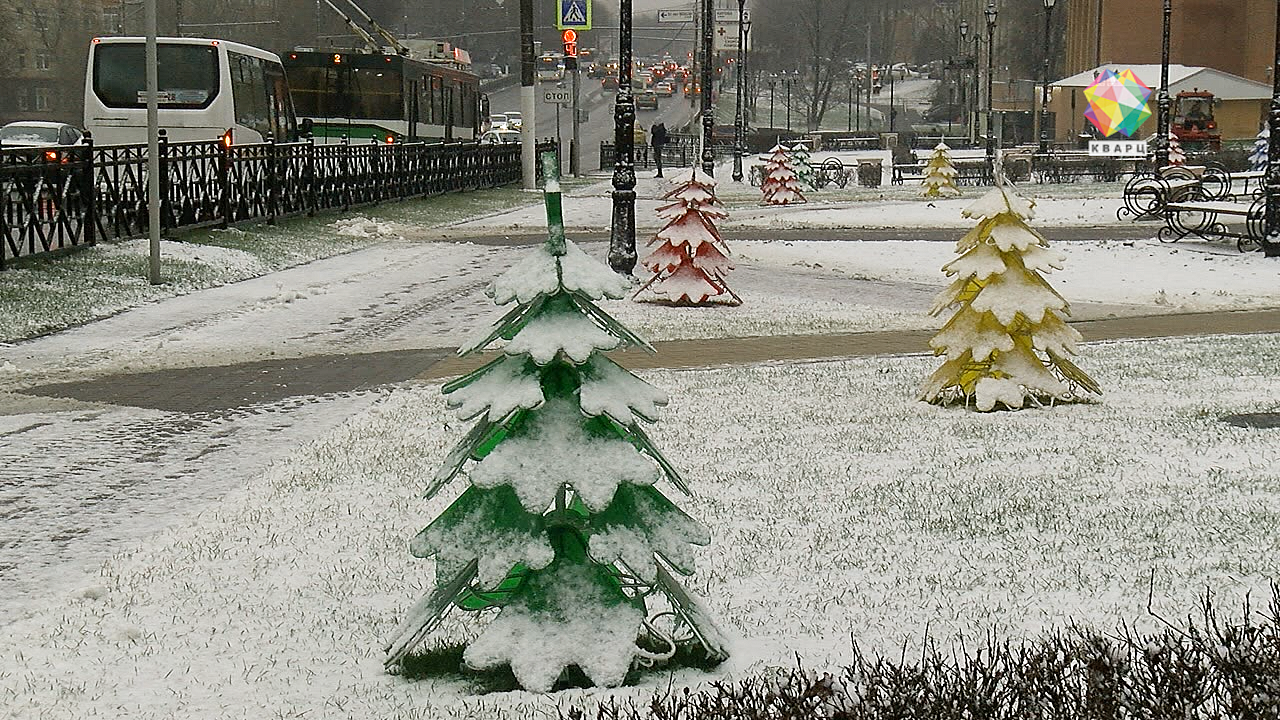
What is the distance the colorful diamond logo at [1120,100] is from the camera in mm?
69625

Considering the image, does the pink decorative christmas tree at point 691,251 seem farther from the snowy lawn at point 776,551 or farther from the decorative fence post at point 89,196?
the decorative fence post at point 89,196

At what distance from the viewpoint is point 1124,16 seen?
8244cm

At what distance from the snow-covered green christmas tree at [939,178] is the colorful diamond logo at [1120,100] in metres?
30.9

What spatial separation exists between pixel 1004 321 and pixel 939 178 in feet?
105

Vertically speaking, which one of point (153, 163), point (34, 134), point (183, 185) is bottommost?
point (183, 185)

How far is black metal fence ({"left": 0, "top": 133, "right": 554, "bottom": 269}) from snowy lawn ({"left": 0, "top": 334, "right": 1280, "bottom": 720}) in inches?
384

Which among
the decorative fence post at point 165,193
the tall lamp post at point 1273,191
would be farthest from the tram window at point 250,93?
the tall lamp post at point 1273,191

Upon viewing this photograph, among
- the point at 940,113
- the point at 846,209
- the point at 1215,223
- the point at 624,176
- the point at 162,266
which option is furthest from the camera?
the point at 940,113

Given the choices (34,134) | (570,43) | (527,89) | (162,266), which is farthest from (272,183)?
(34,134)

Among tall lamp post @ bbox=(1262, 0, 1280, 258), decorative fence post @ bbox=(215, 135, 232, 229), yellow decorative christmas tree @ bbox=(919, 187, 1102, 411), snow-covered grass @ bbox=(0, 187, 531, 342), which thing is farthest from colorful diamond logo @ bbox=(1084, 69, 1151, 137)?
yellow decorative christmas tree @ bbox=(919, 187, 1102, 411)

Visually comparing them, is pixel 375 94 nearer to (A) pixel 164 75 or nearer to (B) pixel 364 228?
(A) pixel 164 75

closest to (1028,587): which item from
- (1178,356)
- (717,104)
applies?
(1178,356)

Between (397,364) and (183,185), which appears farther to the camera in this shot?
(183,185)

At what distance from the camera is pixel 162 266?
18.6 meters
